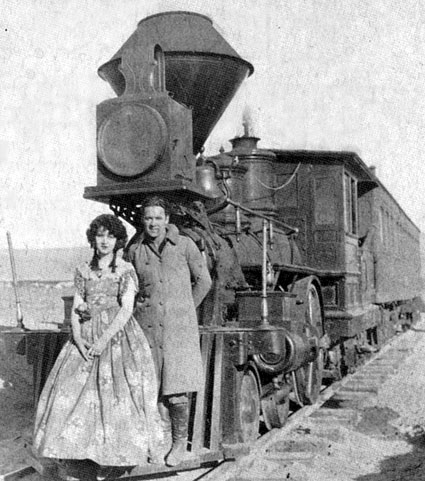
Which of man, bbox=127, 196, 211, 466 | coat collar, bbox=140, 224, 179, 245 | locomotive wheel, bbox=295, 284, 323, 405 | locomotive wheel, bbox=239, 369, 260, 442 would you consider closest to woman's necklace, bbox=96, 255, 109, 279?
man, bbox=127, 196, 211, 466

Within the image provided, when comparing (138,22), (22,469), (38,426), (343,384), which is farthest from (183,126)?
(343,384)

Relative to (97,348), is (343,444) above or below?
below

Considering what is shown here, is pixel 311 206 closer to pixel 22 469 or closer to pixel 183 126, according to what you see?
pixel 183 126

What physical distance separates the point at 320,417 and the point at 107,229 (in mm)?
4183

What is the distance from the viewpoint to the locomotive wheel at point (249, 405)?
18.7 ft

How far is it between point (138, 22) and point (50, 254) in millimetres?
49798

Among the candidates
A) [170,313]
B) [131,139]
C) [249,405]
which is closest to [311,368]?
[249,405]

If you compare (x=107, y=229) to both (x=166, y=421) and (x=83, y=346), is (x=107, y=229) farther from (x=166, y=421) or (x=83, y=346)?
(x=166, y=421)

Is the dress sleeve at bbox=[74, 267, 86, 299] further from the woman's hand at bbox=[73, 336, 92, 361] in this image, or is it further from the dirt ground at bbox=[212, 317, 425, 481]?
the dirt ground at bbox=[212, 317, 425, 481]

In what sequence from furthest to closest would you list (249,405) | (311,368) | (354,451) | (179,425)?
(311,368) → (354,451) → (249,405) → (179,425)

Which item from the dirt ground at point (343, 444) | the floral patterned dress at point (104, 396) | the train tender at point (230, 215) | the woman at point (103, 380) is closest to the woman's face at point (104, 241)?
the woman at point (103, 380)

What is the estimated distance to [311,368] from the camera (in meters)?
8.02

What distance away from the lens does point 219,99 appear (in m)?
6.40

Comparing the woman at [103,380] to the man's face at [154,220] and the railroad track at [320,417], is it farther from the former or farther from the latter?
the railroad track at [320,417]
